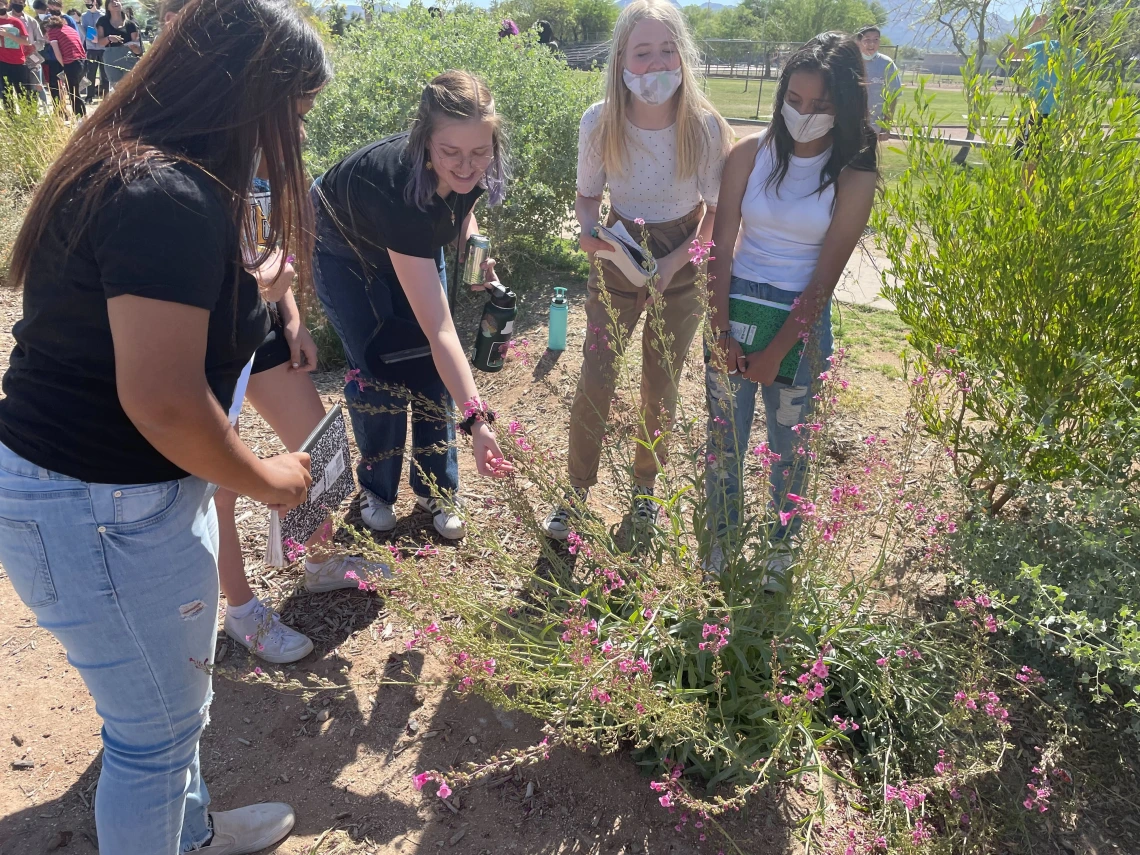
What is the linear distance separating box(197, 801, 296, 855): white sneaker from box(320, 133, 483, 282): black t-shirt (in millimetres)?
1675

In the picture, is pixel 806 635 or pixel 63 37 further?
pixel 63 37

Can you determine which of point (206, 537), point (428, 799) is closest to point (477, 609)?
point (428, 799)

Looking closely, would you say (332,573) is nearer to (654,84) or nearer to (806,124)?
(654,84)

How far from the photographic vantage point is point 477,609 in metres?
2.15

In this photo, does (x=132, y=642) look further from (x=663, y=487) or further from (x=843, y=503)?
(x=843, y=503)

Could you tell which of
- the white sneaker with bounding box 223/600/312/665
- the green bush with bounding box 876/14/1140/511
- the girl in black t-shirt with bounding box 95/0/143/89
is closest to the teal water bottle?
the green bush with bounding box 876/14/1140/511

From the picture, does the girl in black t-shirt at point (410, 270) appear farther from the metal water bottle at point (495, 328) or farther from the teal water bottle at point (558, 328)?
the teal water bottle at point (558, 328)

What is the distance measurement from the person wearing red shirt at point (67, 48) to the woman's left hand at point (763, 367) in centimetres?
1341

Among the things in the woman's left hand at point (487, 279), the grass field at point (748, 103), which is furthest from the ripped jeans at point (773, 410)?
the grass field at point (748, 103)

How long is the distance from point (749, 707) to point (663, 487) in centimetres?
66

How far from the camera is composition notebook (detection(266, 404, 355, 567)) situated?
186 cm

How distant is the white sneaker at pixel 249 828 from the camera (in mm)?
1992

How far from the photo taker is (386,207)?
244cm

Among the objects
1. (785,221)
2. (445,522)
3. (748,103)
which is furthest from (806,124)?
(748,103)
